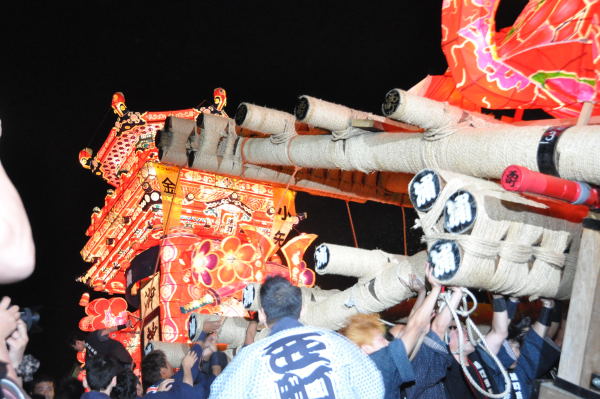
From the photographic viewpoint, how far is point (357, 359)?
277 cm

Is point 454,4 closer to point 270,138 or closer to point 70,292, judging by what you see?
point 270,138

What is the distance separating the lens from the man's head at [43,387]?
5.38 m

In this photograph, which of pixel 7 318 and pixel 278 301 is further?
pixel 278 301

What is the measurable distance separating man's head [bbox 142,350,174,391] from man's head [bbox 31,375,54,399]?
914 millimetres

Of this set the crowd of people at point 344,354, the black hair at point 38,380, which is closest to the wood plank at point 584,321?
the crowd of people at point 344,354

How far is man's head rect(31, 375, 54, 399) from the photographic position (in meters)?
5.38

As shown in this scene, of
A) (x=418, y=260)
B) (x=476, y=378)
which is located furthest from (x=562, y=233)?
(x=476, y=378)

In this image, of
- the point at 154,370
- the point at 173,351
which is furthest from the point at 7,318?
the point at 173,351

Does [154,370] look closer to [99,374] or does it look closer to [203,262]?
[99,374]

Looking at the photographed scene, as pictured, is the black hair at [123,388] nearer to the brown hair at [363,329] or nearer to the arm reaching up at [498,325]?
the brown hair at [363,329]

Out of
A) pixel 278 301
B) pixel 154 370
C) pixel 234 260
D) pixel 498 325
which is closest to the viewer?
pixel 278 301

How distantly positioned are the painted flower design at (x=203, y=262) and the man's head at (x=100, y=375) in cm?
380

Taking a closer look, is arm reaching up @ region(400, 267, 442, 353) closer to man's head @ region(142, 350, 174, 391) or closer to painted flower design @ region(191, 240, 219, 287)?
man's head @ region(142, 350, 174, 391)

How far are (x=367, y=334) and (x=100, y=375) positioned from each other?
1.99m
